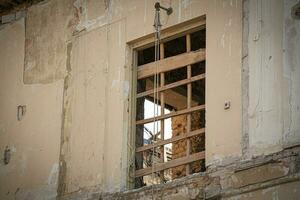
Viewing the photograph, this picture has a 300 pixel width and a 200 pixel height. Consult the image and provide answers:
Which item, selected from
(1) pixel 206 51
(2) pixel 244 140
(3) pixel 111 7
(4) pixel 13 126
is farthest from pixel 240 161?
(4) pixel 13 126

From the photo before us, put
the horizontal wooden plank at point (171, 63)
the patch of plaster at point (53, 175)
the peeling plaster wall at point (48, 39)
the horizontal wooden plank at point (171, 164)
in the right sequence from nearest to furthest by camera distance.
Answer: the horizontal wooden plank at point (171, 164), the horizontal wooden plank at point (171, 63), the patch of plaster at point (53, 175), the peeling plaster wall at point (48, 39)

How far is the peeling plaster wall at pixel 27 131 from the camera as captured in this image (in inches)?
442

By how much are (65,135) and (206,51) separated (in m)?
2.35

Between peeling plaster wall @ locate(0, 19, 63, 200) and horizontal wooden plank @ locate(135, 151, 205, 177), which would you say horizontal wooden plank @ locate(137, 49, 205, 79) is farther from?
peeling plaster wall @ locate(0, 19, 63, 200)

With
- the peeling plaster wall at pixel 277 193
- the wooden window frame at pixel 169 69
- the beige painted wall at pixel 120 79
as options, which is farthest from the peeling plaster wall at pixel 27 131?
the peeling plaster wall at pixel 277 193

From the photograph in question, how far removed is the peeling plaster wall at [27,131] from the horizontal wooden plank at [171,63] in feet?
4.30

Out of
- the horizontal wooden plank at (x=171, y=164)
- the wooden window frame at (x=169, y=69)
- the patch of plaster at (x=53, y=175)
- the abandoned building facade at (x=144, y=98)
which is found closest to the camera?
the abandoned building facade at (x=144, y=98)

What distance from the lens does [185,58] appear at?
10266 mm

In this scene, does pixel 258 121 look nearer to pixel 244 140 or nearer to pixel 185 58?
pixel 244 140

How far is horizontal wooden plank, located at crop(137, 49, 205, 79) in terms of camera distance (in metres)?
10.2

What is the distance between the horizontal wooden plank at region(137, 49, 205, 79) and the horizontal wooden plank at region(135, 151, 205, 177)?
1.11 m

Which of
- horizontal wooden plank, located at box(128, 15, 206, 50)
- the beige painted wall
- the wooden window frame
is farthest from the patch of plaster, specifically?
horizontal wooden plank, located at box(128, 15, 206, 50)

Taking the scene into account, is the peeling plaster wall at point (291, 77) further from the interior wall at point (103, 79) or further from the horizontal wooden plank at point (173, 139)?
the horizontal wooden plank at point (173, 139)

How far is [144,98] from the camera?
10906 millimetres
